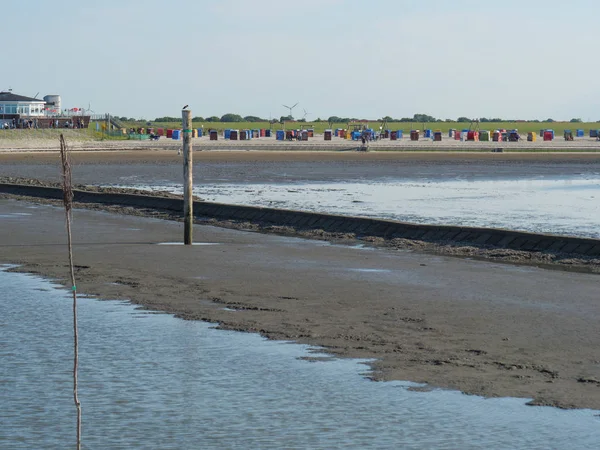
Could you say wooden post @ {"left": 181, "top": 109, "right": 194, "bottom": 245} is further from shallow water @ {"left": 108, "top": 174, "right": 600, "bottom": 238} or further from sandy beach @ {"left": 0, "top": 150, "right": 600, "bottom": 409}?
shallow water @ {"left": 108, "top": 174, "right": 600, "bottom": 238}

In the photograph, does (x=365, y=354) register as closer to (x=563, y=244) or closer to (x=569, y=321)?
(x=569, y=321)

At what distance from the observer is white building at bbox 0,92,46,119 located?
503ft

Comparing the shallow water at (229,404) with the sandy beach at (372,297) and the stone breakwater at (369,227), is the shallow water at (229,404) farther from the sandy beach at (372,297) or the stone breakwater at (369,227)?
the stone breakwater at (369,227)

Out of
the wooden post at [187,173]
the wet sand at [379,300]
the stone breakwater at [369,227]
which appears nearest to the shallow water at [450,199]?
the stone breakwater at [369,227]

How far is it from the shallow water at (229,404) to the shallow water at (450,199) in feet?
45.7

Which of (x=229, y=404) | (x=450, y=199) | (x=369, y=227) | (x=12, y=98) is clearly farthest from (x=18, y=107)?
(x=229, y=404)

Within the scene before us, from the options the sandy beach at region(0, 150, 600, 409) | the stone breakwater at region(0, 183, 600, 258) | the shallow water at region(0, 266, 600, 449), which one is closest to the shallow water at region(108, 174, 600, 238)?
the stone breakwater at region(0, 183, 600, 258)

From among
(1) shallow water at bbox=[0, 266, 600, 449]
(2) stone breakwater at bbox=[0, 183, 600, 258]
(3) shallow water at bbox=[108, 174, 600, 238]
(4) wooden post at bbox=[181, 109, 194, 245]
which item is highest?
(4) wooden post at bbox=[181, 109, 194, 245]

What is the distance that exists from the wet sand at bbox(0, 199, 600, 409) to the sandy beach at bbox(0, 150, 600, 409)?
18mm

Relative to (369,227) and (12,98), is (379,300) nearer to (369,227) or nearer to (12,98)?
(369,227)

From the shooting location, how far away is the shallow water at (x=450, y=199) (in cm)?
2716

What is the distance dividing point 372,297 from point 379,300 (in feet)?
0.88

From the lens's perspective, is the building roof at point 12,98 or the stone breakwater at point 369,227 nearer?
the stone breakwater at point 369,227

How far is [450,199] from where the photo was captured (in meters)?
35.9
